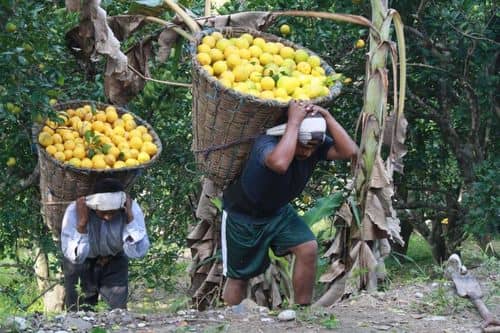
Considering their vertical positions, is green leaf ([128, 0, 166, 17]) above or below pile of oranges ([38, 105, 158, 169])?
above

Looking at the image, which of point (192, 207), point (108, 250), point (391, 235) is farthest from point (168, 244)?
point (391, 235)

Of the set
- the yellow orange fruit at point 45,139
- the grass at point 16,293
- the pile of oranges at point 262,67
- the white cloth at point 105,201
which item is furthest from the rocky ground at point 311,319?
the grass at point 16,293

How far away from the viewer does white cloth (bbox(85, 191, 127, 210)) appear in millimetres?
5457

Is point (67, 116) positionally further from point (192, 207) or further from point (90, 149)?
point (192, 207)

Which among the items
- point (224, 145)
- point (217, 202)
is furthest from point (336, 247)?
point (224, 145)

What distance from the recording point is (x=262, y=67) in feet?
16.1

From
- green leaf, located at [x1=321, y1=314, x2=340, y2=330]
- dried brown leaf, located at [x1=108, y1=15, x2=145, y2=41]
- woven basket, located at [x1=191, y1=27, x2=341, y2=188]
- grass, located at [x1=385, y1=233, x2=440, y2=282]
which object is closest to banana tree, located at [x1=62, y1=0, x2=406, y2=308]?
dried brown leaf, located at [x1=108, y1=15, x2=145, y2=41]

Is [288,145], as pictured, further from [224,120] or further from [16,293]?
[16,293]

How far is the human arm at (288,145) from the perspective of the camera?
14.6 ft

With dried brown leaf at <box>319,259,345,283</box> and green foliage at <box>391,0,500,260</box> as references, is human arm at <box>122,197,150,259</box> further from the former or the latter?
green foliage at <box>391,0,500,260</box>

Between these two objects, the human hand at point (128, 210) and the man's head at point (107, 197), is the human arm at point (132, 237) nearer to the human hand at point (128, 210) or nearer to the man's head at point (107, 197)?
the human hand at point (128, 210)

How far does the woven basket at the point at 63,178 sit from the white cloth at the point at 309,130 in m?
1.23

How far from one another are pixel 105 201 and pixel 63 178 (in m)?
0.32

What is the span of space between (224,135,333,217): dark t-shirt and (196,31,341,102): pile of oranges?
0.29m
